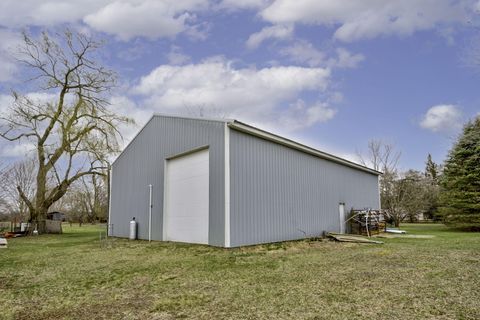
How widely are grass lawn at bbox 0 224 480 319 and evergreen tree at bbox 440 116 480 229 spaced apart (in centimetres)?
1201

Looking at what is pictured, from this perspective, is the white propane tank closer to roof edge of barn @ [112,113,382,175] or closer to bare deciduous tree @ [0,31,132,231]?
roof edge of barn @ [112,113,382,175]

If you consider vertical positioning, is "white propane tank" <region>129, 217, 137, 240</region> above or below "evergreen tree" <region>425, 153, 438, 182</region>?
below

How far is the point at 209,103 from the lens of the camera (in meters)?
26.7

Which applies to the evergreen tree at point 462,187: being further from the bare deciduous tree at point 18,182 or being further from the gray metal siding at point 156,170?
the bare deciduous tree at point 18,182

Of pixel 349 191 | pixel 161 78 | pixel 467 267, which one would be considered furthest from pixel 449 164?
pixel 161 78

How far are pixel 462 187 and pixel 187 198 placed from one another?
1549 centimetres

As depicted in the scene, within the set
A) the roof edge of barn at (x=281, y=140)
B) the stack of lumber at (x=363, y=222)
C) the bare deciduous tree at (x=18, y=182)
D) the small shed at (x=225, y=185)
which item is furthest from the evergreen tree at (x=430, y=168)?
the bare deciduous tree at (x=18, y=182)

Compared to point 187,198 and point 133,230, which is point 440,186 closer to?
point 187,198

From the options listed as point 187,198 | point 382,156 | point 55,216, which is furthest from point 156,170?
point 55,216

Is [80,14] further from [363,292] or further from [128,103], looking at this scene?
[363,292]

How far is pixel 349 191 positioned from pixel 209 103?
50.4 ft

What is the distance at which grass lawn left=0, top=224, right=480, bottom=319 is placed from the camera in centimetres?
364

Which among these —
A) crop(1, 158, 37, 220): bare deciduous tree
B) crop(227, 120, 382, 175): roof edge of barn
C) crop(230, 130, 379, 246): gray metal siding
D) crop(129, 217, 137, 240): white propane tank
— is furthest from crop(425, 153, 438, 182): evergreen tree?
crop(1, 158, 37, 220): bare deciduous tree

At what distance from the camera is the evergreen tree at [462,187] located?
55.7ft
